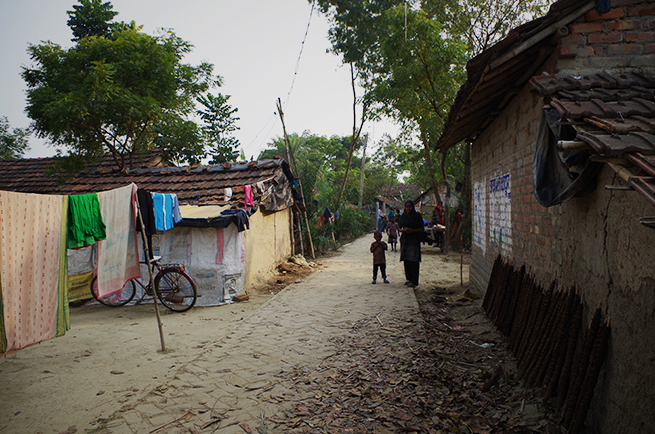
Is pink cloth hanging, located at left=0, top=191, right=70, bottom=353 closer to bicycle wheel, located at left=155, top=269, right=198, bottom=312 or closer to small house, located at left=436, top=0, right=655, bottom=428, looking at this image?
bicycle wheel, located at left=155, top=269, right=198, bottom=312

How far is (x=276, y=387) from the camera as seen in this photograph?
4250mm

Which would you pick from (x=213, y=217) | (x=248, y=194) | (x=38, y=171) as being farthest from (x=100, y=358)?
(x=38, y=171)

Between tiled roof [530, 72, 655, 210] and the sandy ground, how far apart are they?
4.78 meters

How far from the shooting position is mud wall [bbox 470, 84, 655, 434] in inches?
91.5

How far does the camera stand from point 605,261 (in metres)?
2.88

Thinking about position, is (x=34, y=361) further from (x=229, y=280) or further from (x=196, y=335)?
(x=229, y=280)

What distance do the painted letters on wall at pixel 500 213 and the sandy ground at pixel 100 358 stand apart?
4614mm

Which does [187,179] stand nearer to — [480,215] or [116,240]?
[116,240]

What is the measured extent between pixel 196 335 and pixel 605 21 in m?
6.69

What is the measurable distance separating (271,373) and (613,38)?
16.7 feet

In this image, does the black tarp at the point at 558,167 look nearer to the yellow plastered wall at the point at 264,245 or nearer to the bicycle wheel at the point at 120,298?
the yellow plastered wall at the point at 264,245

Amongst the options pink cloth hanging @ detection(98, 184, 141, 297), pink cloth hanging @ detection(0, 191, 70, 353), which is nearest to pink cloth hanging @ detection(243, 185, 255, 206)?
pink cloth hanging @ detection(98, 184, 141, 297)

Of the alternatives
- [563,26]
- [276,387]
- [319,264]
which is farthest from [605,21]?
[319,264]

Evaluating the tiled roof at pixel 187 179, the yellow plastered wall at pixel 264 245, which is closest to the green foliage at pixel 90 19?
the tiled roof at pixel 187 179
